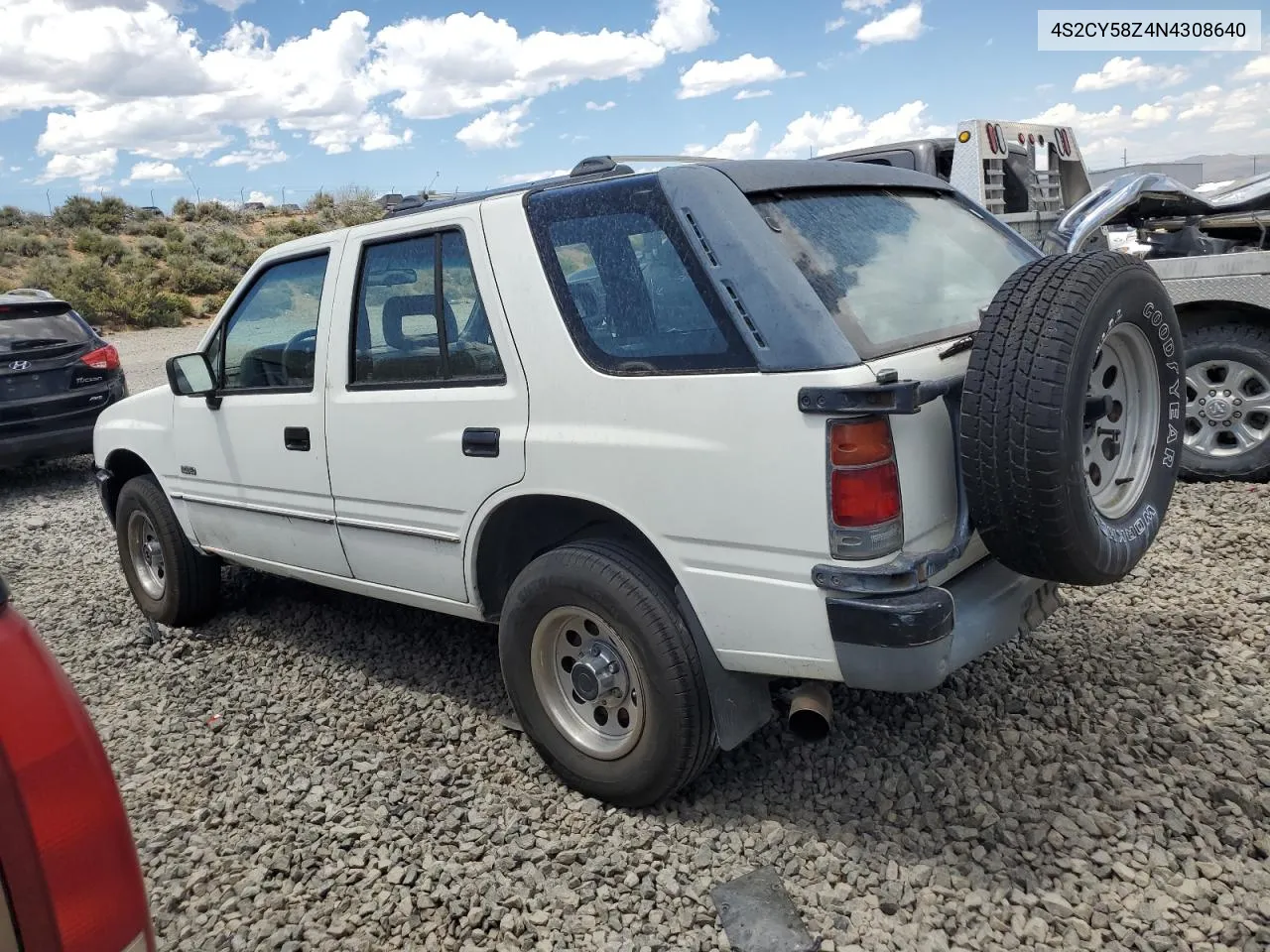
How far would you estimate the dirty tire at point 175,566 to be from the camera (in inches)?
189

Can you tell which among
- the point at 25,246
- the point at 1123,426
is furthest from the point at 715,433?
the point at 25,246

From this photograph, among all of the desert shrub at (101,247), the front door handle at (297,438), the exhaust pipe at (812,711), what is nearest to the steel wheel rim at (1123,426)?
the exhaust pipe at (812,711)

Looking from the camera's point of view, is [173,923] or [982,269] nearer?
[173,923]

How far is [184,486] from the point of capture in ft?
15.1

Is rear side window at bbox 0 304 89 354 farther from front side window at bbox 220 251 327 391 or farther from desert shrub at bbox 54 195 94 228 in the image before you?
desert shrub at bbox 54 195 94 228

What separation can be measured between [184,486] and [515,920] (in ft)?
9.52

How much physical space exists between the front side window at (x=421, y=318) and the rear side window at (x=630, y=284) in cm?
34

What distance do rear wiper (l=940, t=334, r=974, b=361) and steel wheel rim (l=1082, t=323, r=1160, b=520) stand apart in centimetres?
40

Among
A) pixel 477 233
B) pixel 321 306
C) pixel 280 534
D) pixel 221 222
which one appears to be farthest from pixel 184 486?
pixel 221 222

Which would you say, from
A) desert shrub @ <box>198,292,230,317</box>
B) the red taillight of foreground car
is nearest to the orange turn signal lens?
the red taillight of foreground car

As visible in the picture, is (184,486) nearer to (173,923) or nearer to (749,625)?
(173,923)

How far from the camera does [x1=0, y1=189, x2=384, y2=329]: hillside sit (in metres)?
25.2

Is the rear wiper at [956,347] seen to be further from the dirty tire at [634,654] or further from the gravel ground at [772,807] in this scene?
the gravel ground at [772,807]

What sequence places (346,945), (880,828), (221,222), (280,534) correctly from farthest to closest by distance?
(221,222)
(280,534)
(880,828)
(346,945)
